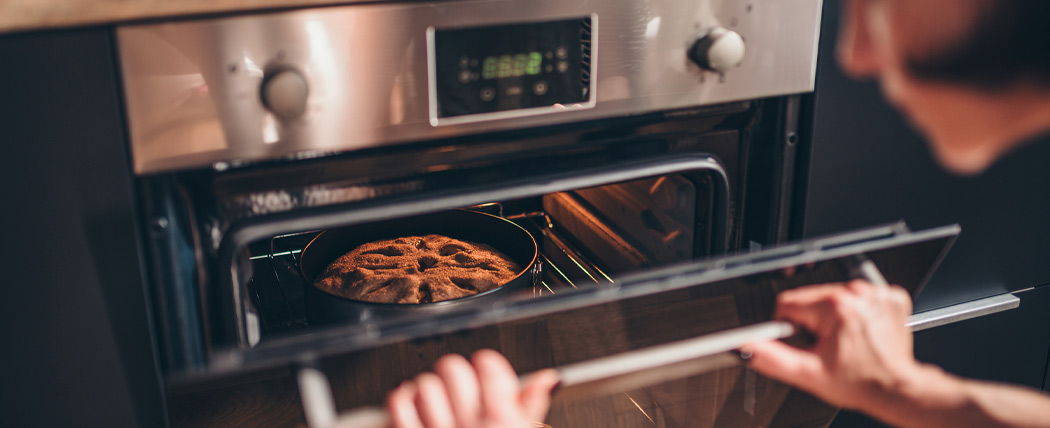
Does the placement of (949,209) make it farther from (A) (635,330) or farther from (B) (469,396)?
(B) (469,396)

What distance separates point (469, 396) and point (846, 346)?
35 centimetres

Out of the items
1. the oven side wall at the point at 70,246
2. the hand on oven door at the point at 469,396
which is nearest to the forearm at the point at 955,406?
the hand on oven door at the point at 469,396

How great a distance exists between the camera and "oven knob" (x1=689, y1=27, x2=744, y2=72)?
84cm

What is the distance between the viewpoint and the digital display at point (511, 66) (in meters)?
0.78

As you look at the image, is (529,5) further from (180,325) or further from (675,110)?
(180,325)

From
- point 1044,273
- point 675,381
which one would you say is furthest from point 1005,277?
point 675,381

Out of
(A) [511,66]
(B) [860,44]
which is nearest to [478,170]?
(A) [511,66]

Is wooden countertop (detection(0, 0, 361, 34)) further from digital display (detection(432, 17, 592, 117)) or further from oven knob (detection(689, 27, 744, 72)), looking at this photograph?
oven knob (detection(689, 27, 744, 72))

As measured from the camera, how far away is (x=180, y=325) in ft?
2.61

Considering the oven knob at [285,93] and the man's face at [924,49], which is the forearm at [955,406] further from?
the oven knob at [285,93]

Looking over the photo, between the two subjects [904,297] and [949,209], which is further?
[949,209]

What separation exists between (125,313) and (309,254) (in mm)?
276

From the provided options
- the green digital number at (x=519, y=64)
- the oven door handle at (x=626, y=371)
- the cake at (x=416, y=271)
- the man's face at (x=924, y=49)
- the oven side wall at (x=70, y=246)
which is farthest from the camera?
the cake at (x=416, y=271)

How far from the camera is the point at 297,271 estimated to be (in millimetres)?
1031
